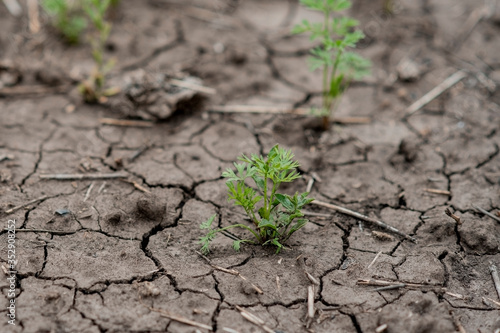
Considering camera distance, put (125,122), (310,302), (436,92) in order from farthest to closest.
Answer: (436,92) → (125,122) → (310,302)

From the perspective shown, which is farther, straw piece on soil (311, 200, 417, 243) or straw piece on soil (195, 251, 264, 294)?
straw piece on soil (311, 200, 417, 243)

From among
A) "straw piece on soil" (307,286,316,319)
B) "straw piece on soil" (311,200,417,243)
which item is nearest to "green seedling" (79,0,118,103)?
"straw piece on soil" (311,200,417,243)

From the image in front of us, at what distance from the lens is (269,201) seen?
2822 mm

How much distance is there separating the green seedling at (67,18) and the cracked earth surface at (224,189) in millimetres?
164

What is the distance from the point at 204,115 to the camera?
4.09m

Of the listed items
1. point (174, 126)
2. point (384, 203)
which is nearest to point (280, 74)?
point (174, 126)

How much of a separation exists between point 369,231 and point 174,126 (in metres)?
1.87

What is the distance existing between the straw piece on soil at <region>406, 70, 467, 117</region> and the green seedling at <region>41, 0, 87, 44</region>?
3.33 meters

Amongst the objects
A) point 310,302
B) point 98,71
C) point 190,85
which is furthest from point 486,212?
point 98,71

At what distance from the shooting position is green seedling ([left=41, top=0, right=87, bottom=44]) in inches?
170

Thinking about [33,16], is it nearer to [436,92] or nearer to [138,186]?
[138,186]

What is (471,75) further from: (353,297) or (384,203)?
(353,297)

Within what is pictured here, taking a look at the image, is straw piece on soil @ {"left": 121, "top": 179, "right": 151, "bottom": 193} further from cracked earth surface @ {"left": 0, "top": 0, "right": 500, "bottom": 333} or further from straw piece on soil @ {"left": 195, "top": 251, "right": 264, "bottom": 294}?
straw piece on soil @ {"left": 195, "top": 251, "right": 264, "bottom": 294}

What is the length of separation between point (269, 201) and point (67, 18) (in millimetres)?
3379
